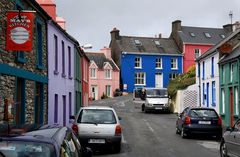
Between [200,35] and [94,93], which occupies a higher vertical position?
[200,35]

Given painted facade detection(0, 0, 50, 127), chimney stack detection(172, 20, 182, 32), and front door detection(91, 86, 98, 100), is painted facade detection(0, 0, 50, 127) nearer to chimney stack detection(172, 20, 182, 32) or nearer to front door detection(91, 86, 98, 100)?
front door detection(91, 86, 98, 100)

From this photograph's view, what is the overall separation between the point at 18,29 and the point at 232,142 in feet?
22.2

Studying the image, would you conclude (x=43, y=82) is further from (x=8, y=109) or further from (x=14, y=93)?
(x=8, y=109)

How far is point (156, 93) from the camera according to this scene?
44.8 m

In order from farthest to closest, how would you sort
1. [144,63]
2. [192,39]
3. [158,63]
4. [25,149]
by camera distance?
[158,63], [192,39], [144,63], [25,149]

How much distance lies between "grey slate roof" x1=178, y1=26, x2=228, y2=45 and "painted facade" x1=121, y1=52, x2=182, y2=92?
3.18 metres

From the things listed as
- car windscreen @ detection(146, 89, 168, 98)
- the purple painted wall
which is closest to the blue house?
car windscreen @ detection(146, 89, 168, 98)

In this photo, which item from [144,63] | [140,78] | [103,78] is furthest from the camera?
[103,78]

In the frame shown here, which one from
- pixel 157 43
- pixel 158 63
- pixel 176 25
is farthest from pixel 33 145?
pixel 157 43

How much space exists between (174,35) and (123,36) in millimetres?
8248

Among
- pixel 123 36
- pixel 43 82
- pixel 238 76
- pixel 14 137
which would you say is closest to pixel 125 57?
pixel 123 36

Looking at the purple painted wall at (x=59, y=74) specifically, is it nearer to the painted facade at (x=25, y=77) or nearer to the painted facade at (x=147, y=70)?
the painted facade at (x=25, y=77)

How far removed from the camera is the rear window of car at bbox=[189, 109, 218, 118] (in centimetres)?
2160

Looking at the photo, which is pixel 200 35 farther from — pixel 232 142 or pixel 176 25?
pixel 232 142
